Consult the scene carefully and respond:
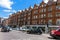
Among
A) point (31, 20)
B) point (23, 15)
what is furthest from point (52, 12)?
point (23, 15)

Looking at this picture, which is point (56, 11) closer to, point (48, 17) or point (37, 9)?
point (48, 17)

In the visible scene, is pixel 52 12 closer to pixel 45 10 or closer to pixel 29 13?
pixel 45 10

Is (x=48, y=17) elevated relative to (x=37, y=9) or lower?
lower

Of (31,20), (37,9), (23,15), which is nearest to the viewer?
(37,9)

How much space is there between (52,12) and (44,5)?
766 centimetres

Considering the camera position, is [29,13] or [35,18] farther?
[29,13]

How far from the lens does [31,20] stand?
3292 inches

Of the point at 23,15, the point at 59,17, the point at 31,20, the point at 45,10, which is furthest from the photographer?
the point at 23,15

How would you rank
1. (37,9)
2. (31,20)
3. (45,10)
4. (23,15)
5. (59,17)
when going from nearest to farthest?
(59,17)
(45,10)
(37,9)
(31,20)
(23,15)

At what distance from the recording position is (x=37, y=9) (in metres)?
78.3

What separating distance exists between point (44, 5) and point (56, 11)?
9065 millimetres

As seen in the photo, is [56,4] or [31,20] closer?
[56,4]

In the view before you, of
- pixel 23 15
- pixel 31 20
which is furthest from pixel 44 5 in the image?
pixel 23 15

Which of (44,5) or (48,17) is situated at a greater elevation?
(44,5)
